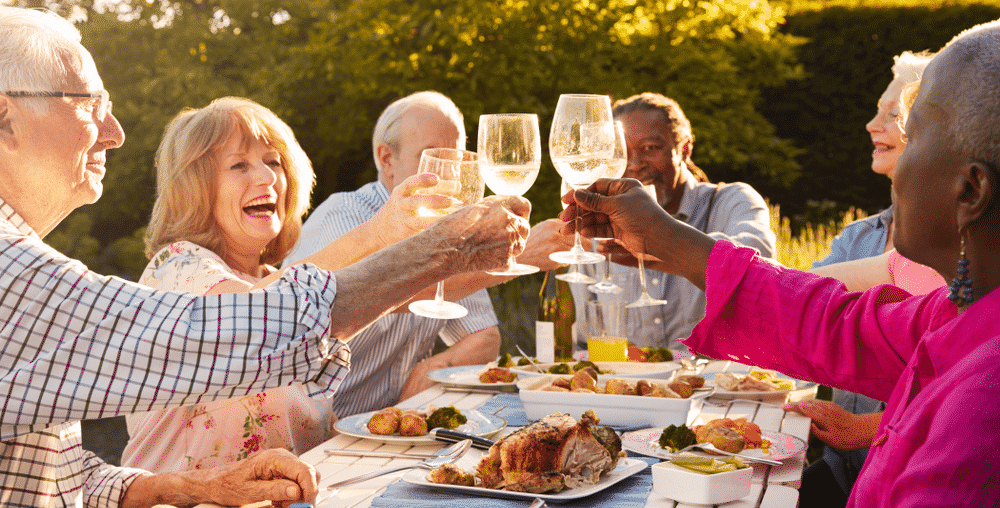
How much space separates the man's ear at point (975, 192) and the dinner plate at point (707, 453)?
2.99ft

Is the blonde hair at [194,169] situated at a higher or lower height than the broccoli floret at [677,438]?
higher

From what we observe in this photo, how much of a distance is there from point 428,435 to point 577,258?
2.09 feet

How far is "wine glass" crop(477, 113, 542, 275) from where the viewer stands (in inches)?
84.5

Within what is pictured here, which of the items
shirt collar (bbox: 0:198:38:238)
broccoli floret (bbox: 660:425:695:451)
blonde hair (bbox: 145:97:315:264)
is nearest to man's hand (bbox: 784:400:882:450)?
broccoli floret (bbox: 660:425:695:451)

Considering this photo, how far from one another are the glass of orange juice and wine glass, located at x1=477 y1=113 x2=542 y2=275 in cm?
126

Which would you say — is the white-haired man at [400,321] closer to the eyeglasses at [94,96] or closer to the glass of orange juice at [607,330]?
the glass of orange juice at [607,330]

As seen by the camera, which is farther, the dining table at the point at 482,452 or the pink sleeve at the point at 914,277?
the pink sleeve at the point at 914,277

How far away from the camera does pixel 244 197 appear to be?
294cm

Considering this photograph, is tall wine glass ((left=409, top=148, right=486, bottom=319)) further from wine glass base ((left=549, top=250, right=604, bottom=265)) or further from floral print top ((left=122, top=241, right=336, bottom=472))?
floral print top ((left=122, top=241, right=336, bottom=472))

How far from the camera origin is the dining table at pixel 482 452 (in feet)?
5.98

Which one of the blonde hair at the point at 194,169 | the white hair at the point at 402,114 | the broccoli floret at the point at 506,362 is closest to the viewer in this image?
the blonde hair at the point at 194,169

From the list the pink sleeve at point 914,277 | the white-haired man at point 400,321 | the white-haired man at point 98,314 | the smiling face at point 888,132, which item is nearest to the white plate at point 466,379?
the white-haired man at point 400,321

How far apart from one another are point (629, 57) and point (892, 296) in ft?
21.4

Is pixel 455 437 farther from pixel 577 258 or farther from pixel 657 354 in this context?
pixel 657 354
